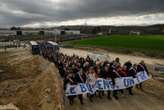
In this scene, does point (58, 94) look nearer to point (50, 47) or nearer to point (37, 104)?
point (37, 104)

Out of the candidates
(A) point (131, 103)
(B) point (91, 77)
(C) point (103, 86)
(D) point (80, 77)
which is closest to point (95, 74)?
(B) point (91, 77)

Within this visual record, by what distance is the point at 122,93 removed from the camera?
17172 millimetres

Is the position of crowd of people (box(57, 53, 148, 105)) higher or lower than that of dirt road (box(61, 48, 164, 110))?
higher

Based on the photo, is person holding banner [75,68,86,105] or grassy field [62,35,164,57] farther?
grassy field [62,35,164,57]

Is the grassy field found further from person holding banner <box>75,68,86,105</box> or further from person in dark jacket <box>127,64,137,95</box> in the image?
person holding banner <box>75,68,86,105</box>

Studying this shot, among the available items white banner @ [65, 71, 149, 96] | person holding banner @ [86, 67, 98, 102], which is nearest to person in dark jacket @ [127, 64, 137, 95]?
white banner @ [65, 71, 149, 96]

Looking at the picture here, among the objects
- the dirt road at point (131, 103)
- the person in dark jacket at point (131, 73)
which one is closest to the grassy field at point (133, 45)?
the dirt road at point (131, 103)

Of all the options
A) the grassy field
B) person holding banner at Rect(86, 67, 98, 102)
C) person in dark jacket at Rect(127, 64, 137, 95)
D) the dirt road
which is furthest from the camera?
the grassy field

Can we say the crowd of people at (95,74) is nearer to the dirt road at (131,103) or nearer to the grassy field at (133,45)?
the dirt road at (131,103)

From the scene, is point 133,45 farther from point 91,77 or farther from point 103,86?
point 91,77

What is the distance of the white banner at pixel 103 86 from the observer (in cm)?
1453

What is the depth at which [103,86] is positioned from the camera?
51.6ft

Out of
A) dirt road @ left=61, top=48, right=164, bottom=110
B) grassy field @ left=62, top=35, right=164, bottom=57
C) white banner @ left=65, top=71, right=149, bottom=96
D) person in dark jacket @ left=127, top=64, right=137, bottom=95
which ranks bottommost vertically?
grassy field @ left=62, top=35, right=164, bottom=57

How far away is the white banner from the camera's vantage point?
1453cm
